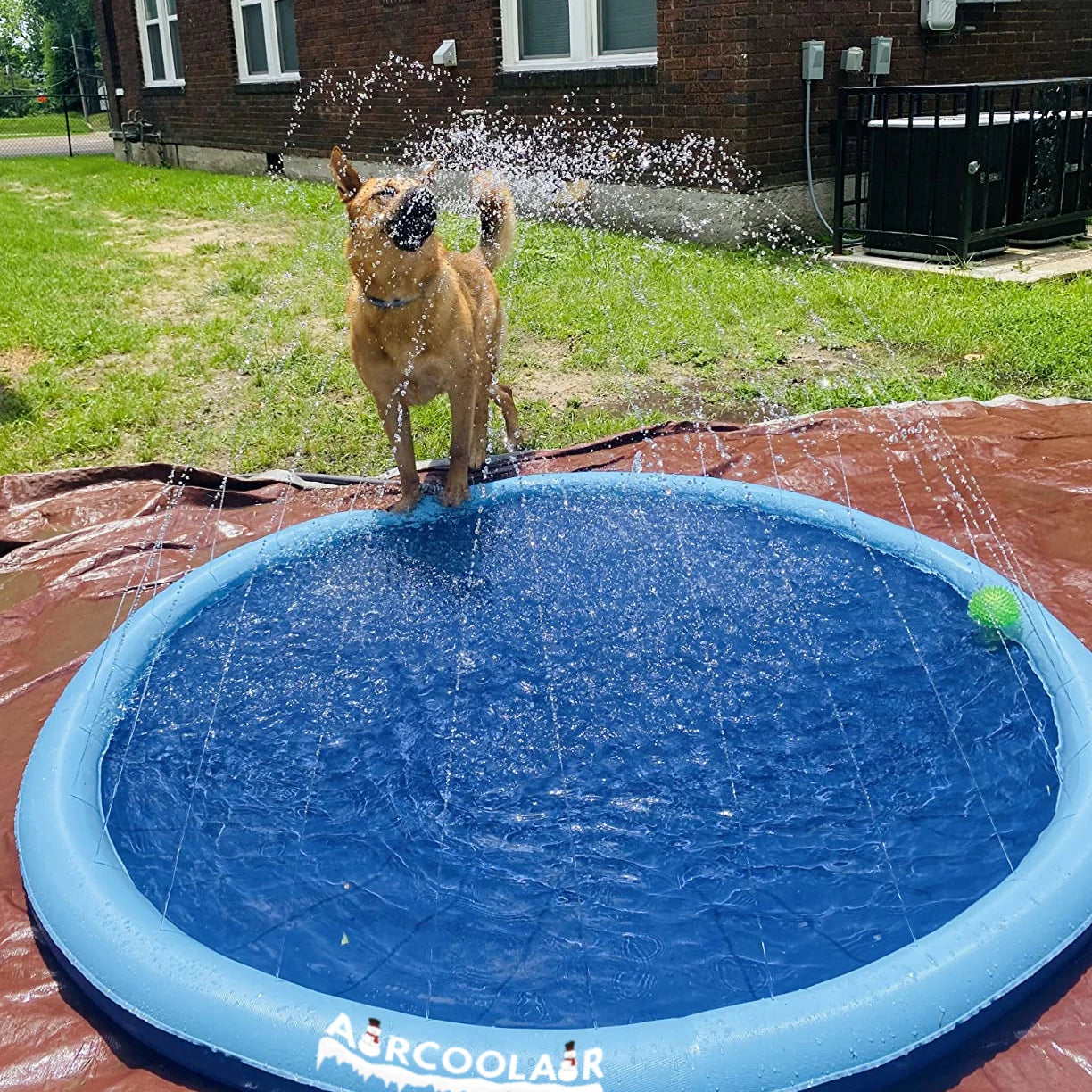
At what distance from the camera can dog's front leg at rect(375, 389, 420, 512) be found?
4961 mm

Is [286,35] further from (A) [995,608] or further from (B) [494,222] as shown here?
(A) [995,608]

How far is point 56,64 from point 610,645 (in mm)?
54388

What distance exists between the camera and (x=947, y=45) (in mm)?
11336

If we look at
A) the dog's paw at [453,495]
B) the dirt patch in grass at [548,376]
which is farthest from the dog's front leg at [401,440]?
the dirt patch in grass at [548,376]

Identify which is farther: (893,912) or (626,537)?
(626,537)

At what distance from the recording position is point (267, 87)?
16.6 meters

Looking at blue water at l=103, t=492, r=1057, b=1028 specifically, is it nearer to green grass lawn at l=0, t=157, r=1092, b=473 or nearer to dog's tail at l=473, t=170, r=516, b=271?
dog's tail at l=473, t=170, r=516, b=271

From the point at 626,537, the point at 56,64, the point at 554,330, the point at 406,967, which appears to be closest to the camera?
the point at 406,967

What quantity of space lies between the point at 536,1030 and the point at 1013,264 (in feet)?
29.1

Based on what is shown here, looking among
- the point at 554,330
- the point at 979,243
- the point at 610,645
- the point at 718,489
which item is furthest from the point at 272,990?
the point at 979,243

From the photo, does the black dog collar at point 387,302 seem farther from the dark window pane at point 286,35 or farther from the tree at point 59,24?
the tree at point 59,24

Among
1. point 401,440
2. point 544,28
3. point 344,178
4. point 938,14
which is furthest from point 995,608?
point 544,28

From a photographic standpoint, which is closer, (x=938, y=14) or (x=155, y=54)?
(x=938, y=14)

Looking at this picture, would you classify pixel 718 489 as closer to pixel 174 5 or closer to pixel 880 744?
pixel 880 744
